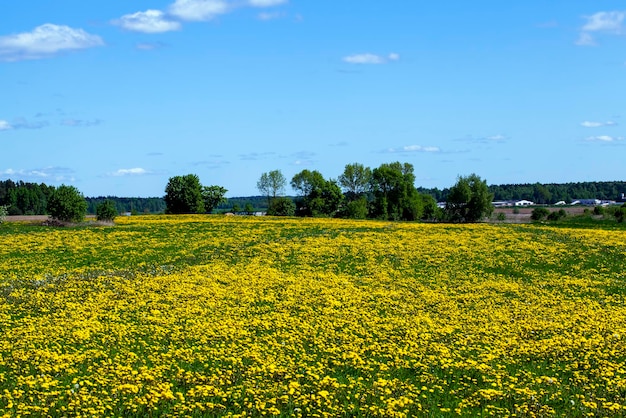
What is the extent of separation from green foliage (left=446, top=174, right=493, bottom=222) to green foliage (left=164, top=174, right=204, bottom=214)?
5511 centimetres

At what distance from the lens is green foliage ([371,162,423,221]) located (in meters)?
148

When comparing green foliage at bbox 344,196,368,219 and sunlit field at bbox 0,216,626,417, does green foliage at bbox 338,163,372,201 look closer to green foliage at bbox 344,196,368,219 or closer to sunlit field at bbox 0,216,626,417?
green foliage at bbox 344,196,368,219

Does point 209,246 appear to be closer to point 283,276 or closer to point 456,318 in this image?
point 283,276

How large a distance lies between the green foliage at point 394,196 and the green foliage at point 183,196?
47.3m

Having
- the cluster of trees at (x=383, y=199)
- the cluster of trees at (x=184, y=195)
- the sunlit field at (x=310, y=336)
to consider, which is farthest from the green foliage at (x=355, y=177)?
the sunlit field at (x=310, y=336)

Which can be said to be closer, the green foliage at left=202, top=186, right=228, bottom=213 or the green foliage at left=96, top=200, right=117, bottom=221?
the green foliage at left=96, top=200, right=117, bottom=221

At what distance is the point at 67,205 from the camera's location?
63000 millimetres

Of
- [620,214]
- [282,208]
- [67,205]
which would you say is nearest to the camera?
[67,205]

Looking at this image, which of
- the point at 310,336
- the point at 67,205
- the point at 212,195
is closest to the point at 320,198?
the point at 212,195

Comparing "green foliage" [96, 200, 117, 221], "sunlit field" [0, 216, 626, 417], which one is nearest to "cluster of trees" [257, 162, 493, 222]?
"green foliage" [96, 200, 117, 221]

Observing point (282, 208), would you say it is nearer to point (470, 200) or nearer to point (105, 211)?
point (470, 200)

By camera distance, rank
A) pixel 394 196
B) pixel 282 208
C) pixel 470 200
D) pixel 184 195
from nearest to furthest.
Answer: pixel 184 195
pixel 470 200
pixel 282 208
pixel 394 196

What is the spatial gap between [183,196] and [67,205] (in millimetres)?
54290

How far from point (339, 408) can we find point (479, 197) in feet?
409
